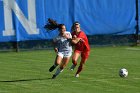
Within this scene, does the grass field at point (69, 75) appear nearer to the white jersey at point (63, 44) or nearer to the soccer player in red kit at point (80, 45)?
the soccer player in red kit at point (80, 45)

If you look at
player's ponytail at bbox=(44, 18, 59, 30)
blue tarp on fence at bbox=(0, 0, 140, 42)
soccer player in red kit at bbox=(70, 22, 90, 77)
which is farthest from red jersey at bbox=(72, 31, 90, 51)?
blue tarp on fence at bbox=(0, 0, 140, 42)

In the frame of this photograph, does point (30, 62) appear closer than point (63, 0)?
Yes

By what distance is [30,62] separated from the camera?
2119 centimetres

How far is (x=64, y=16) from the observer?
2744 centimetres

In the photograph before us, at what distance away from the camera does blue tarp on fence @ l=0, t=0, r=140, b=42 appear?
26203 millimetres

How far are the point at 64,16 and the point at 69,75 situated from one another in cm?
1103

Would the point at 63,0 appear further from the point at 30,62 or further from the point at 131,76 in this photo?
the point at 131,76

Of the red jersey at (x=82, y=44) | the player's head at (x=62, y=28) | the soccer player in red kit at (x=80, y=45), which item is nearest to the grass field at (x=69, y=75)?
the soccer player in red kit at (x=80, y=45)

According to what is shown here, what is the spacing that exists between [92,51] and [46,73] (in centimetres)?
921

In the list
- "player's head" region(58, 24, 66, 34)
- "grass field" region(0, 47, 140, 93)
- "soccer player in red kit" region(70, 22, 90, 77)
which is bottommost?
"grass field" region(0, 47, 140, 93)

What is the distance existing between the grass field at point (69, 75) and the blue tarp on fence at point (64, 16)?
154 cm

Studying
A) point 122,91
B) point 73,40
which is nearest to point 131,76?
point 73,40

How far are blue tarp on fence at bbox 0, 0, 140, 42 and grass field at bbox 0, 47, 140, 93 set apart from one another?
60.6 inches

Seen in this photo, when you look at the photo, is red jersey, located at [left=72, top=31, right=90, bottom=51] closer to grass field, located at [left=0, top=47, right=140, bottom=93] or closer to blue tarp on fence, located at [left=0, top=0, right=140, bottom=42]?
grass field, located at [left=0, top=47, right=140, bottom=93]
